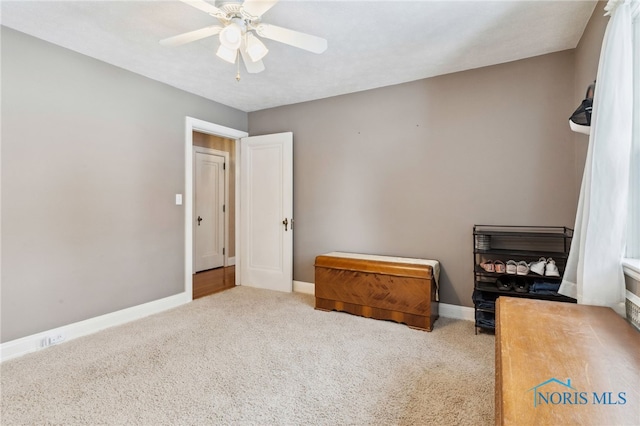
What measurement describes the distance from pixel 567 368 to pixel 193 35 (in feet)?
8.01

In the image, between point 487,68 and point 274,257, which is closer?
point 487,68

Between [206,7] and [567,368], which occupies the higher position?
[206,7]

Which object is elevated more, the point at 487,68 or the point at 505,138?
the point at 487,68

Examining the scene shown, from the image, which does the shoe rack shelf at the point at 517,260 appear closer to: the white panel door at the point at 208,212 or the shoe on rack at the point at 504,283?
the shoe on rack at the point at 504,283

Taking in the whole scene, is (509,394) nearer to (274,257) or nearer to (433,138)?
(433,138)

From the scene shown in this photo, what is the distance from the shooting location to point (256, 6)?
1647 mm

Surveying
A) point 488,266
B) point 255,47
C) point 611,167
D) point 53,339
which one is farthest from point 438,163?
point 53,339

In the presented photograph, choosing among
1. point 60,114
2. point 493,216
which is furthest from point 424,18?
point 60,114

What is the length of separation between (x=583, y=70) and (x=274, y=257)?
356 cm

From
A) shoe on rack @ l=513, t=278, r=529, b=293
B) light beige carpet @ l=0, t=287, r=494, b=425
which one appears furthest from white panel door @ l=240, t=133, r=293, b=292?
shoe on rack @ l=513, t=278, r=529, b=293

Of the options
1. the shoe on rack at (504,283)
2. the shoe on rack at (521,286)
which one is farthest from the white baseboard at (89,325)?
the shoe on rack at (521,286)

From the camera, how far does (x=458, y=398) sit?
5.85 ft

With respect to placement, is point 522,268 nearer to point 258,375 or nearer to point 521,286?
point 521,286

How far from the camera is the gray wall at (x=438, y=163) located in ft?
8.90
